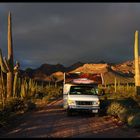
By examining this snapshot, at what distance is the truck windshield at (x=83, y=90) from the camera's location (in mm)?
25853

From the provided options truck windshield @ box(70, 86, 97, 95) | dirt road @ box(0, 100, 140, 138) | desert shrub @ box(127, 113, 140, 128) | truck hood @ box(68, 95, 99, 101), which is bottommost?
dirt road @ box(0, 100, 140, 138)

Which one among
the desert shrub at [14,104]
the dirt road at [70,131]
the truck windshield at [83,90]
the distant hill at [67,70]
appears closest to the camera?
the dirt road at [70,131]

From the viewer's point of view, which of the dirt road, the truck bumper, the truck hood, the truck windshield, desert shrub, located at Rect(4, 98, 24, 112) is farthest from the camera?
desert shrub, located at Rect(4, 98, 24, 112)

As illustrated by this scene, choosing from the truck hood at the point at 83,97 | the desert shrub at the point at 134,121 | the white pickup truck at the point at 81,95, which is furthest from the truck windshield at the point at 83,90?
the desert shrub at the point at 134,121

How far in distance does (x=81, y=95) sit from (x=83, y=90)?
1026mm

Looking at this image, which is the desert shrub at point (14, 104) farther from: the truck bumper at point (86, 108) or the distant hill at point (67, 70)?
the distant hill at point (67, 70)

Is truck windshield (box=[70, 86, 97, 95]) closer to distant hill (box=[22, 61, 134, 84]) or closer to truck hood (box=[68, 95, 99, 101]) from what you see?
truck hood (box=[68, 95, 99, 101])

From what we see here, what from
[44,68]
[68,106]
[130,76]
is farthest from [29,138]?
[44,68]

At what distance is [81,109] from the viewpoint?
80.2 feet

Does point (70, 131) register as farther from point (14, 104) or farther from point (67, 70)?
point (67, 70)

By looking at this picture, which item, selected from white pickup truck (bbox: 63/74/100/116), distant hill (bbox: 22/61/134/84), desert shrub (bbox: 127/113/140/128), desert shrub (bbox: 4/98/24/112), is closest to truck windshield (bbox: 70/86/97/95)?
white pickup truck (bbox: 63/74/100/116)

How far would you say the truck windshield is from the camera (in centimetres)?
2585

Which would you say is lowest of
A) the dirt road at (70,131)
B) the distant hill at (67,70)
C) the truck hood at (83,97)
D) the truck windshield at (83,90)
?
the dirt road at (70,131)

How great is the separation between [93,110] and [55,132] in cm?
786
